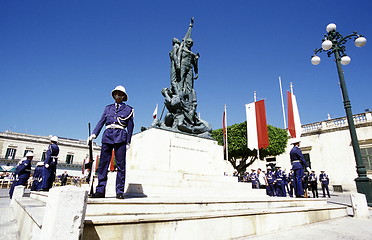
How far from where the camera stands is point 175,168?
6152 mm

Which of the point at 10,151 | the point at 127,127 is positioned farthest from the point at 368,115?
the point at 10,151

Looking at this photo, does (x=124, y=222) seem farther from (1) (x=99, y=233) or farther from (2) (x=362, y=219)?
(2) (x=362, y=219)

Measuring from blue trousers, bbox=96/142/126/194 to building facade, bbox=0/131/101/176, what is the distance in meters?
42.6

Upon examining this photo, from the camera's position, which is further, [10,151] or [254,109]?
[10,151]

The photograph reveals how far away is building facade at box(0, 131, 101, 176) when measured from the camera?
45.0m

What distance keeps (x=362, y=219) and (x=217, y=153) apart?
13.4 ft

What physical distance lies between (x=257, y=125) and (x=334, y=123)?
14416 millimetres

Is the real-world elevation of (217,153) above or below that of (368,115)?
below

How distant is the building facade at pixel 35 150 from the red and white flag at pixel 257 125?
118 ft

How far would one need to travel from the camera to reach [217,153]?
7.19 m

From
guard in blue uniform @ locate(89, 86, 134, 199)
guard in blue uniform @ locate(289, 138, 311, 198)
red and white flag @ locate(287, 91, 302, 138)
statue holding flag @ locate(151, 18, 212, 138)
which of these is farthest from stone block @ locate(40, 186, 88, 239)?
red and white flag @ locate(287, 91, 302, 138)

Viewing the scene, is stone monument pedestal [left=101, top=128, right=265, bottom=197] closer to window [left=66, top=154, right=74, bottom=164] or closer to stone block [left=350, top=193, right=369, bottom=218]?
stone block [left=350, top=193, right=369, bottom=218]

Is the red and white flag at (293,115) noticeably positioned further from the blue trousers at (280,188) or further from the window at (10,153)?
the window at (10,153)

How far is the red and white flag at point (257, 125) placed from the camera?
15.2 m
